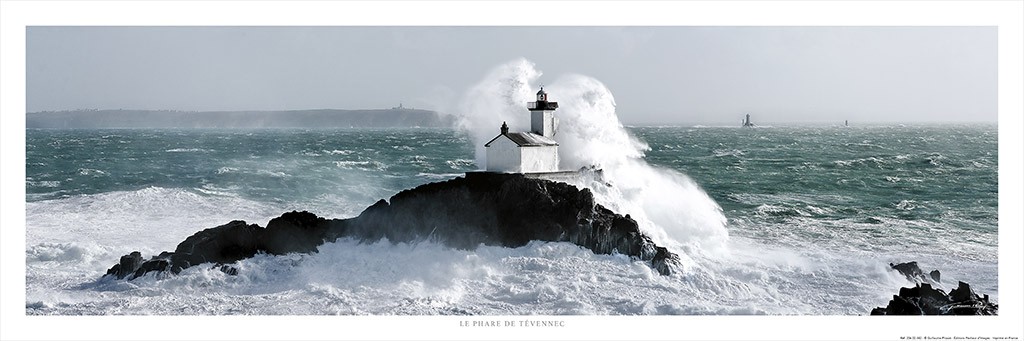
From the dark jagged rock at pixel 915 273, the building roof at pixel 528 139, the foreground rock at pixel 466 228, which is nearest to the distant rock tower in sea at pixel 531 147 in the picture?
the building roof at pixel 528 139

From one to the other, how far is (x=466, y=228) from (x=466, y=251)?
18.7 inches

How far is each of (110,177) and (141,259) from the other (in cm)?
1100

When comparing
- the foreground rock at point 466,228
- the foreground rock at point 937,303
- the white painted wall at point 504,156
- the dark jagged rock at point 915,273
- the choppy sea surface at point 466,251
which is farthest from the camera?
the white painted wall at point 504,156

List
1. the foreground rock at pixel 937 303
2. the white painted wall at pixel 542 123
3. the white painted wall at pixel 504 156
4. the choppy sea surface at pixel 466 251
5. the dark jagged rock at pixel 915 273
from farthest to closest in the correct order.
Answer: the white painted wall at pixel 542 123 < the white painted wall at pixel 504 156 < the dark jagged rock at pixel 915 273 < the choppy sea surface at pixel 466 251 < the foreground rock at pixel 937 303

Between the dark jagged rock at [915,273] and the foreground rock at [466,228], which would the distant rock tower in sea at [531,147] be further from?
the dark jagged rock at [915,273]

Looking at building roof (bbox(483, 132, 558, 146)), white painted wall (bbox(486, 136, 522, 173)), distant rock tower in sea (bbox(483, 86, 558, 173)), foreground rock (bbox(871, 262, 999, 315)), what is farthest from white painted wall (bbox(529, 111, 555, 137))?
foreground rock (bbox(871, 262, 999, 315))

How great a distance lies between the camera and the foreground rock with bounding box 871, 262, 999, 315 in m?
16.4

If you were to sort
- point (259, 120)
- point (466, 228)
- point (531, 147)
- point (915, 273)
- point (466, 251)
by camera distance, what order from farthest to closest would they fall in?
point (259, 120), point (531, 147), point (915, 273), point (466, 228), point (466, 251)

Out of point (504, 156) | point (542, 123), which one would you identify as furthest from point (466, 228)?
point (542, 123)

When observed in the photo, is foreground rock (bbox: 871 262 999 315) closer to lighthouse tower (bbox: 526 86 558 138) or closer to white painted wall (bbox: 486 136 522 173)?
white painted wall (bbox: 486 136 522 173)

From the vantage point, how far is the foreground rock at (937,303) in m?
16.4

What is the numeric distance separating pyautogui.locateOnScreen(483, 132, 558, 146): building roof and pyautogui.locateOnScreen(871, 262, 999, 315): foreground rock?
612 centimetres

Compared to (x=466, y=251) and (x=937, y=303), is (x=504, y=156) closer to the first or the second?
(x=466, y=251)

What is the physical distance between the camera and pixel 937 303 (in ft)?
54.1
